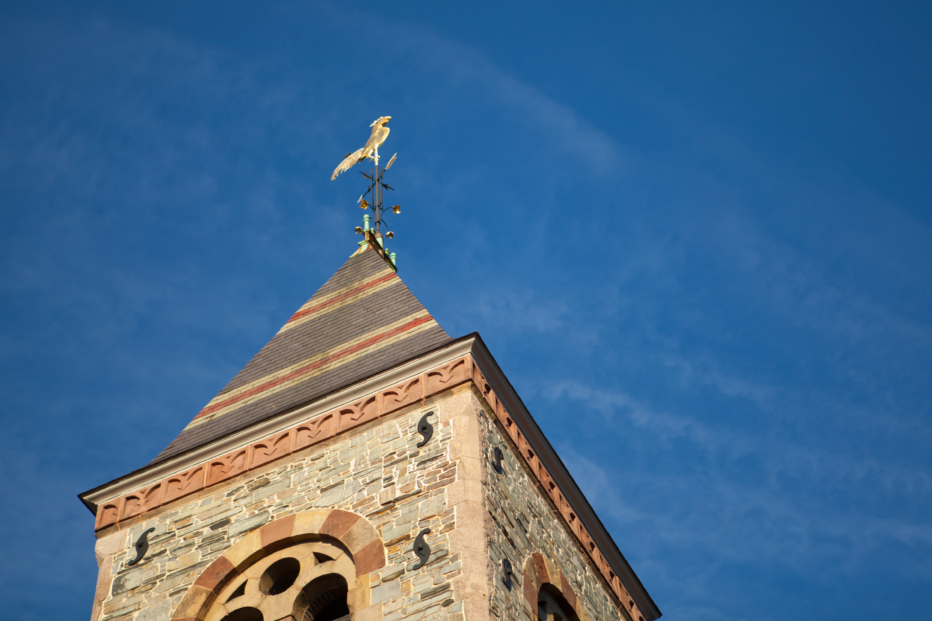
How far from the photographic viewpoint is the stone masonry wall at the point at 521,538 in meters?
14.5

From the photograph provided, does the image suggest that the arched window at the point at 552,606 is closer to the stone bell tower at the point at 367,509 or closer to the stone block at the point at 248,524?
the stone bell tower at the point at 367,509

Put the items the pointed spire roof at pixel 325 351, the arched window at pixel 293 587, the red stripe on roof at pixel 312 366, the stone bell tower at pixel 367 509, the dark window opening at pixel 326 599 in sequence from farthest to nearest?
the red stripe on roof at pixel 312 366 < the pointed spire roof at pixel 325 351 < the dark window opening at pixel 326 599 < the arched window at pixel 293 587 < the stone bell tower at pixel 367 509

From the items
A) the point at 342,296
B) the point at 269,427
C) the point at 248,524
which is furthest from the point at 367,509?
the point at 342,296

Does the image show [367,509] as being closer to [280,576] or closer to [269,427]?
[280,576]

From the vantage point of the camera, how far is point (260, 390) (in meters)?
19.0

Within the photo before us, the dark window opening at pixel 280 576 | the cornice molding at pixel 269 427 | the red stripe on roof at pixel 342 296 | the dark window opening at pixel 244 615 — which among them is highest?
the red stripe on roof at pixel 342 296

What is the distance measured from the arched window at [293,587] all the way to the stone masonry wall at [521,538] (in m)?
1.73

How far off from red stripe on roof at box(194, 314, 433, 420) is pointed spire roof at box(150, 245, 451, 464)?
0.05ft

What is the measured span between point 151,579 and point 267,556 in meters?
1.49

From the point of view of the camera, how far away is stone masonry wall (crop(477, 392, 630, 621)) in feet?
47.5

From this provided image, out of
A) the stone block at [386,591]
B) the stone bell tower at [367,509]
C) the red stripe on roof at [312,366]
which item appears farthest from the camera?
the red stripe on roof at [312,366]

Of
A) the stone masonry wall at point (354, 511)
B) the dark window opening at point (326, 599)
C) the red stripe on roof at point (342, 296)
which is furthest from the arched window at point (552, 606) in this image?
the red stripe on roof at point (342, 296)

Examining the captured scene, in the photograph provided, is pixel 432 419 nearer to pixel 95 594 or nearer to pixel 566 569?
pixel 566 569

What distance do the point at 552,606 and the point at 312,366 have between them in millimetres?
5338
